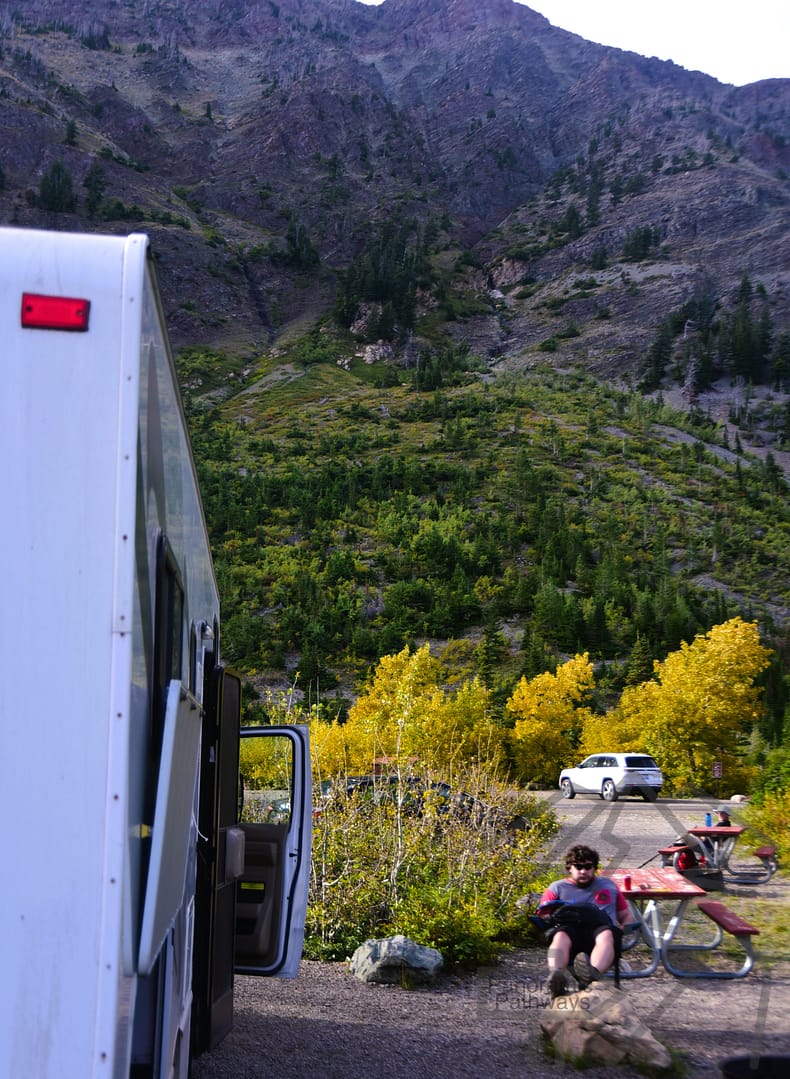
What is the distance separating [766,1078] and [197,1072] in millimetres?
2703

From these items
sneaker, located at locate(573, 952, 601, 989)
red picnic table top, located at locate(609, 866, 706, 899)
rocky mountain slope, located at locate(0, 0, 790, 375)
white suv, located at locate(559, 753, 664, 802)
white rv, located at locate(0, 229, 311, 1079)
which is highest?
rocky mountain slope, located at locate(0, 0, 790, 375)

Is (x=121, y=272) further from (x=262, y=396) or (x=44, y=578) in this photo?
(x=262, y=396)

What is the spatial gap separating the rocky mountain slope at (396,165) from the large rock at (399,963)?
101438 millimetres

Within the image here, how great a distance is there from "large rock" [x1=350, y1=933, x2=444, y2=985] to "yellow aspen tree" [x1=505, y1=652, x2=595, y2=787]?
22.8 m

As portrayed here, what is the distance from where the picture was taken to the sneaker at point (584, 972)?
534 centimetres

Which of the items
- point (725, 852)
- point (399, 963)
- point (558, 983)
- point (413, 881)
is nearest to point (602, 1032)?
point (558, 983)

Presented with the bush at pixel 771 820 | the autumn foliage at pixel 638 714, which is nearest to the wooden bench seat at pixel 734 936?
the bush at pixel 771 820

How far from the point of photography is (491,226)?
146 m

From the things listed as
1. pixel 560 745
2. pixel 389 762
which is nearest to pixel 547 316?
pixel 560 745

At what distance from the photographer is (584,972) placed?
6074 mm

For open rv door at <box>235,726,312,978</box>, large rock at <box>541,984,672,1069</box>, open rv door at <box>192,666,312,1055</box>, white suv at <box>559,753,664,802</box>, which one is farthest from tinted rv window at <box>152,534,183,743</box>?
white suv at <box>559,753,664,802</box>

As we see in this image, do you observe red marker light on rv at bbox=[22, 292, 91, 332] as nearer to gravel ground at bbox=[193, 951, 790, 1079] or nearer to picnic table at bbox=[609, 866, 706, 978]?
gravel ground at bbox=[193, 951, 790, 1079]

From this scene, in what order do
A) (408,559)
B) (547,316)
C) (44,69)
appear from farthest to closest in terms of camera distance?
(44,69), (547,316), (408,559)

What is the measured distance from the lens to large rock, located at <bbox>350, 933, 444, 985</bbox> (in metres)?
6.33
